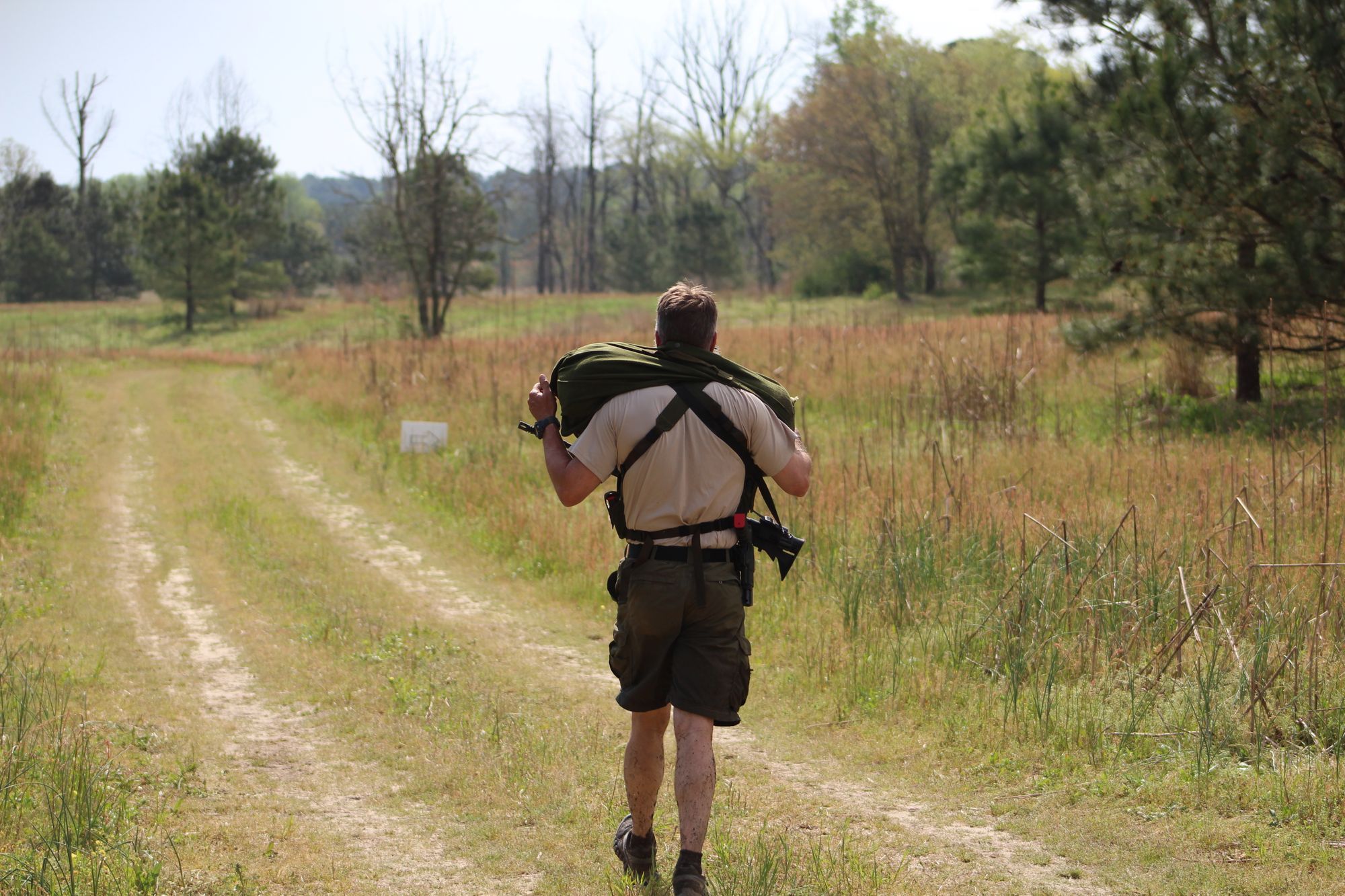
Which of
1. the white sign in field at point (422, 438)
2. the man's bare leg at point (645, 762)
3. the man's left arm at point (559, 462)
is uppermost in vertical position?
the man's left arm at point (559, 462)

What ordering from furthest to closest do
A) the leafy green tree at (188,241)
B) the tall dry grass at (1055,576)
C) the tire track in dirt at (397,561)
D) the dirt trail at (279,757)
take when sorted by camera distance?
the leafy green tree at (188,241)
the tire track in dirt at (397,561)
the tall dry grass at (1055,576)
the dirt trail at (279,757)

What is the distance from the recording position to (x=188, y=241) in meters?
44.0

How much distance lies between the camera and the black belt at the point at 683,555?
3486 mm

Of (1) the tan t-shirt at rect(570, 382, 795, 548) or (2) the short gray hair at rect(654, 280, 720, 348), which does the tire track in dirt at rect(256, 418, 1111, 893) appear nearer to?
(1) the tan t-shirt at rect(570, 382, 795, 548)

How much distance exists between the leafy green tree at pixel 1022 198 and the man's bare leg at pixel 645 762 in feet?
98.1

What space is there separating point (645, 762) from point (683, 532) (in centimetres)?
81

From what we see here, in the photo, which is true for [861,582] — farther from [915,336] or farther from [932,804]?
[915,336]

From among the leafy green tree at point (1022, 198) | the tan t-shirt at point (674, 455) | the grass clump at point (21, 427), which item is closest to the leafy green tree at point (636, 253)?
the leafy green tree at point (1022, 198)

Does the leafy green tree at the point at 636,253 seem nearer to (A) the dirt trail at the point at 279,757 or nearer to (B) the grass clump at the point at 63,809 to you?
(A) the dirt trail at the point at 279,757

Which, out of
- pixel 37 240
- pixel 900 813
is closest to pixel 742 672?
pixel 900 813

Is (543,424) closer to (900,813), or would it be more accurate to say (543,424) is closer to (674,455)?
(674,455)

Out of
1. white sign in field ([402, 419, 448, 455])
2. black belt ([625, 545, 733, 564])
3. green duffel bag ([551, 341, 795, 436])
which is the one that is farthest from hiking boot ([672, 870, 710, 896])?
white sign in field ([402, 419, 448, 455])

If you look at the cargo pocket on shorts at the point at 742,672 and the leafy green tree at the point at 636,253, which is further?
the leafy green tree at the point at 636,253

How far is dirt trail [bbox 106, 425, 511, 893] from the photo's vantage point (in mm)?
4121
